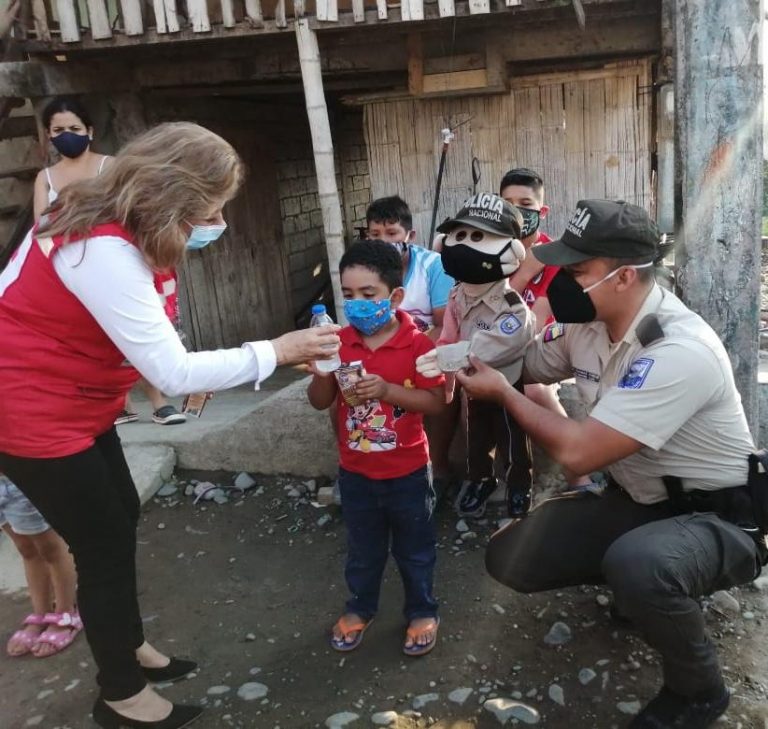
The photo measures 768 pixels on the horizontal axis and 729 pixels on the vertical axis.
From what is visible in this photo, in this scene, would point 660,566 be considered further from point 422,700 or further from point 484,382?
point 422,700

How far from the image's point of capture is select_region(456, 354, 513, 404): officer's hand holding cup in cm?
266

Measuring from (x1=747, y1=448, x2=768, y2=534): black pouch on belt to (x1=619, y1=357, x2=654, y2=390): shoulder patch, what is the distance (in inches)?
19.6

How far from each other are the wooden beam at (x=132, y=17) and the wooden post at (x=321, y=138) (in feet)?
3.58

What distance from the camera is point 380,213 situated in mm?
4109

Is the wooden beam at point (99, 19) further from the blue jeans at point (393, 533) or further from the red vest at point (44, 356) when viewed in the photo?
the blue jeans at point (393, 533)

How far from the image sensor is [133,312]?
2209 mm

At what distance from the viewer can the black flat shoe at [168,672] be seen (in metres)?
2.91

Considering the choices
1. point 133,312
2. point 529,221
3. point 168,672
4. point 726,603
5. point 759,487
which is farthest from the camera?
point 529,221

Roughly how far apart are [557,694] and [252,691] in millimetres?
1124

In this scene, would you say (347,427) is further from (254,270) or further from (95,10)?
(254,270)

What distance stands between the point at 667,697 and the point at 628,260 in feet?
4.70

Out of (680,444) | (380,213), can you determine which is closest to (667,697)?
(680,444)

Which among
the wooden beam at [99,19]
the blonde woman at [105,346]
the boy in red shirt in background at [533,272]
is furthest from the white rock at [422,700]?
the wooden beam at [99,19]

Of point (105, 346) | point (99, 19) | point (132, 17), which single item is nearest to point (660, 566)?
point (105, 346)
